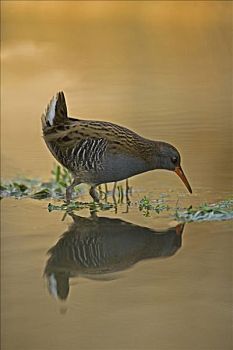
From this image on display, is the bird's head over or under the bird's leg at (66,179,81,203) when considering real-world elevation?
over

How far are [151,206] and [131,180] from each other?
41cm

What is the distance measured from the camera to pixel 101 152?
10.2 feet

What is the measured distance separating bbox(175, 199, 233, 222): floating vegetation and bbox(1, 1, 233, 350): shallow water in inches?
1.7

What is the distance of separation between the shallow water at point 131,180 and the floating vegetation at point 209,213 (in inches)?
1.7

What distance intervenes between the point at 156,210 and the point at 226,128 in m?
0.51

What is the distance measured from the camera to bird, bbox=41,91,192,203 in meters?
3.10

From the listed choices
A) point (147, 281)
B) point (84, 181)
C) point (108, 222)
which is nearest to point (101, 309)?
point (147, 281)

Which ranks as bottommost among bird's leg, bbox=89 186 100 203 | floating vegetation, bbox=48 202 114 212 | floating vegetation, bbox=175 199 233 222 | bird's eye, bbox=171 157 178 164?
floating vegetation, bbox=175 199 233 222

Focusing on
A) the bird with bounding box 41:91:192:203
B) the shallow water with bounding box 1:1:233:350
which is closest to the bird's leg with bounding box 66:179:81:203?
the bird with bounding box 41:91:192:203

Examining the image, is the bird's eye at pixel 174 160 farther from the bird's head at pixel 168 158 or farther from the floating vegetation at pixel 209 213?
the floating vegetation at pixel 209 213

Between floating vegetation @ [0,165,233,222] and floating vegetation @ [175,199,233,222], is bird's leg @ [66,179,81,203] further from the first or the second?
floating vegetation @ [175,199,233,222]

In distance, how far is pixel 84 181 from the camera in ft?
10.4

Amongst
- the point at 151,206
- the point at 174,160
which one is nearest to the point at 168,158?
the point at 174,160

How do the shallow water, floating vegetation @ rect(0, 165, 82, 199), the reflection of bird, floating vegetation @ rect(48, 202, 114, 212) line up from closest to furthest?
the shallow water → the reflection of bird → floating vegetation @ rect(48, 202, 114, 212) → floating vegetation @ rect(0, 165, 82, 199)
